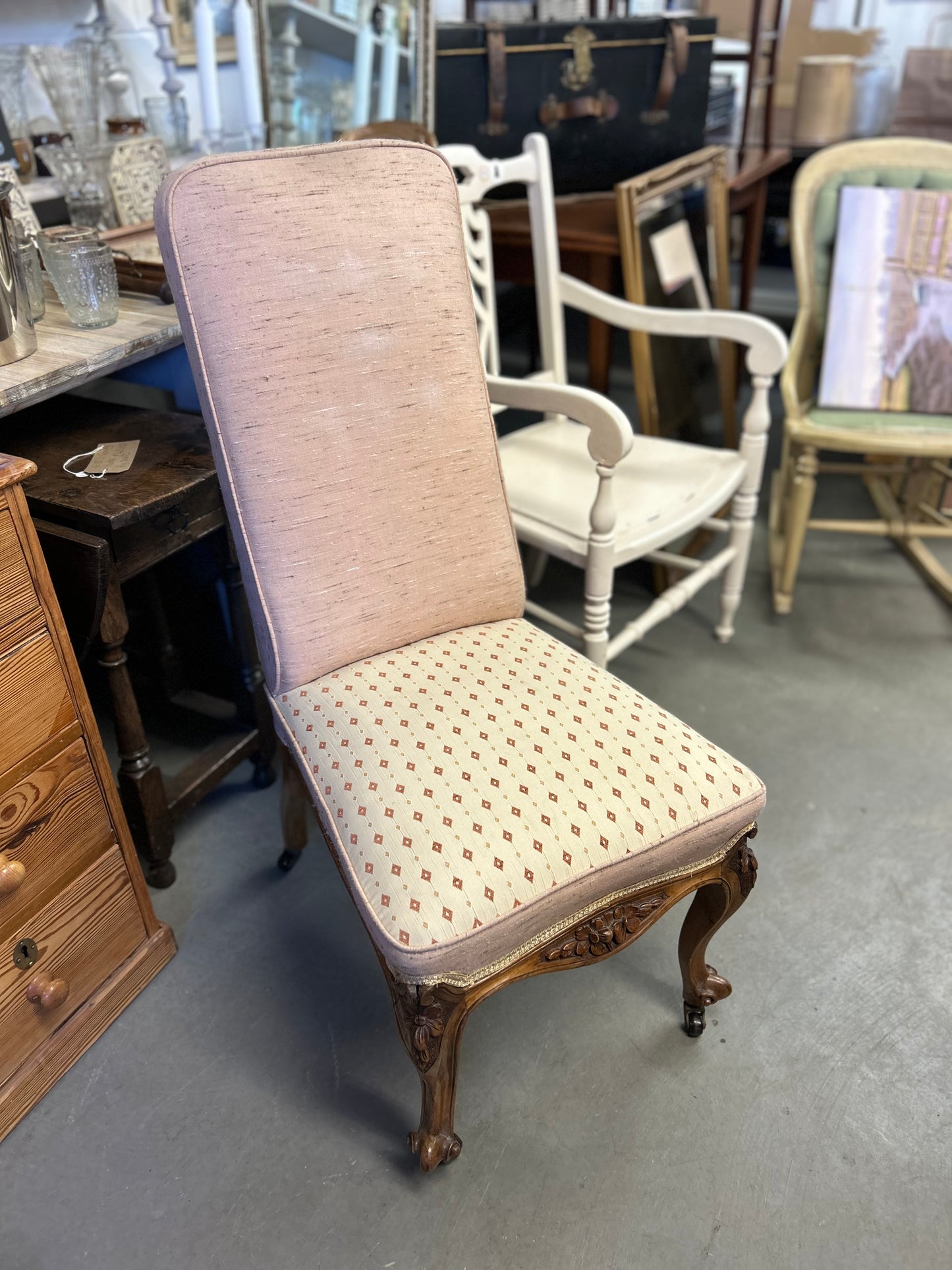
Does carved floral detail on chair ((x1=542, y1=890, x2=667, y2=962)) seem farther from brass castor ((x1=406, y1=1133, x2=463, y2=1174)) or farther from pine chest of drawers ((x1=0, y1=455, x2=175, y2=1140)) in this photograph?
pine chest of drawers ((x1=0, y1=455, x2=175, y2=1140))

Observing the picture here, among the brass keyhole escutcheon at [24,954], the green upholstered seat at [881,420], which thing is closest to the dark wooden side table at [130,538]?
the brass keyhole escutcheon at [24,954]

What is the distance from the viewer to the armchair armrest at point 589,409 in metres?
1.48

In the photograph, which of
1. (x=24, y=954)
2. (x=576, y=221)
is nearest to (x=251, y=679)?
(x=24, y=954)

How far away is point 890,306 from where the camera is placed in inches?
83.5

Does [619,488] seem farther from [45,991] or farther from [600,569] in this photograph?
[45,991]

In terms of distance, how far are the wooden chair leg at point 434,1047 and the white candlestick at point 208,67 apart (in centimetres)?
191

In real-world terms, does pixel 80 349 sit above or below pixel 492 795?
above

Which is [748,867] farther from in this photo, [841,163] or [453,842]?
[841,163]

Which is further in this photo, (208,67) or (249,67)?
(249,67)

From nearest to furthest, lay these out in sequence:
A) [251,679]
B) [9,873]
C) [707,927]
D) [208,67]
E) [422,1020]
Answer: [422,1020]
[9,873]
[707,927]
[251,679]
[208,67]

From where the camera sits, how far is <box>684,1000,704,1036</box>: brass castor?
1.33 metres

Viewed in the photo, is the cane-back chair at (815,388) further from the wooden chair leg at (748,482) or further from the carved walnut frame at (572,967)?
the carved walnut frame at (572,967)

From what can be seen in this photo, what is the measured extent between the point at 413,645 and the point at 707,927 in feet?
1.79

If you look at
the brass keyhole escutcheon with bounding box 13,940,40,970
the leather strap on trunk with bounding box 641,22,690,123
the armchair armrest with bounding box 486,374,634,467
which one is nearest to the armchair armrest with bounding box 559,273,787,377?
the armchair armrest with bounding box 486,374,634,467
